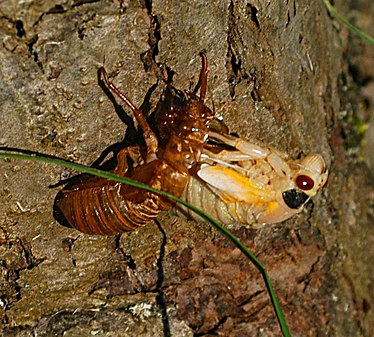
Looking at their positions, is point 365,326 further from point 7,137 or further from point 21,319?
point 7,137

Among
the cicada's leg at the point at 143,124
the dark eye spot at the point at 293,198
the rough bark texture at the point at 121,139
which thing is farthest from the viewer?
the dark eye spot at the point at 293,198

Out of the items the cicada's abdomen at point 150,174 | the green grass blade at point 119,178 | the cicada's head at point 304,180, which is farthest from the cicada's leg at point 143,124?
the cicada's head at point 304,180

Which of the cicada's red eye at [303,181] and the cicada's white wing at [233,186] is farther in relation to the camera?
the cicada's red eye at [303,181]

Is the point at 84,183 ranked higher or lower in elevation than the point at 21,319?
higher

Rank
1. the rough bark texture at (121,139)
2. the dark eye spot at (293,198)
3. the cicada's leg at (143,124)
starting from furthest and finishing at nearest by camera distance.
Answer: the dark eye spot at (293,198) < the cicada's leg at (143,124) < the rough bark texture at (121,139)

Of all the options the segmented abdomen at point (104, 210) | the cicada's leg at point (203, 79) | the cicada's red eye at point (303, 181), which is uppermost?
the cicada's leg at point (203, 79)

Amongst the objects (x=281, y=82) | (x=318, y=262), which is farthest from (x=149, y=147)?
(x=318, y=262)

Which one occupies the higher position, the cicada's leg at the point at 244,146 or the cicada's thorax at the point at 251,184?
the cicada's leg at the point at 244,146

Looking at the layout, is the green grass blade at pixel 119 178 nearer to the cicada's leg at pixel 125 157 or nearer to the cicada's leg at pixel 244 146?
the cicada's leg at pixel 125 157
